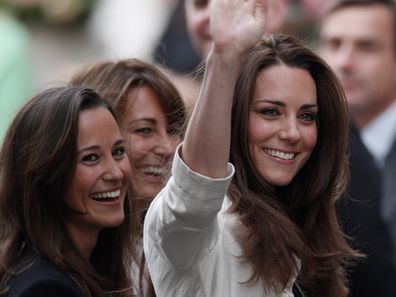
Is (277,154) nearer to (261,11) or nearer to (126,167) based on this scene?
(261,11)

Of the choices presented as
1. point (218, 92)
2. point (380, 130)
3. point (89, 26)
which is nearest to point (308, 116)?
point (218, 92)

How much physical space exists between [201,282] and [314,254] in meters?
0.48

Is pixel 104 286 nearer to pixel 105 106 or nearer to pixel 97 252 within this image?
pixel 97 252

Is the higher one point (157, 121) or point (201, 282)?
point (157, 121)

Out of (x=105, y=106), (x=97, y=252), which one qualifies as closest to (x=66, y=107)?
(x=105, y=106)

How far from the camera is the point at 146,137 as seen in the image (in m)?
5.29

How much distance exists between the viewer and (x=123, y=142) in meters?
4.81

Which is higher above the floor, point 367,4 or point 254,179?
point 367,4

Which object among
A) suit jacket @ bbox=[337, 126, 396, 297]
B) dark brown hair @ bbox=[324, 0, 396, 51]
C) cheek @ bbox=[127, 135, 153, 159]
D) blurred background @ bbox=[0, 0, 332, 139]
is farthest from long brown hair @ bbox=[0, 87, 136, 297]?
blurred background @ bbox=[0, 0, 332, 139]

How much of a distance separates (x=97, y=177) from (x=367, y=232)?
138 centimetres

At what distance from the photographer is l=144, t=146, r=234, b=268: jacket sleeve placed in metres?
3.76

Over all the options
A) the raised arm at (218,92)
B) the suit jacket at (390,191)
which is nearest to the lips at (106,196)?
the raised arm at (218,92)

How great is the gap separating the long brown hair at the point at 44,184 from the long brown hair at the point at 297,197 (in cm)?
70

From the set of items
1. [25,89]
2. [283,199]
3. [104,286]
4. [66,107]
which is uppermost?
[25,89]
